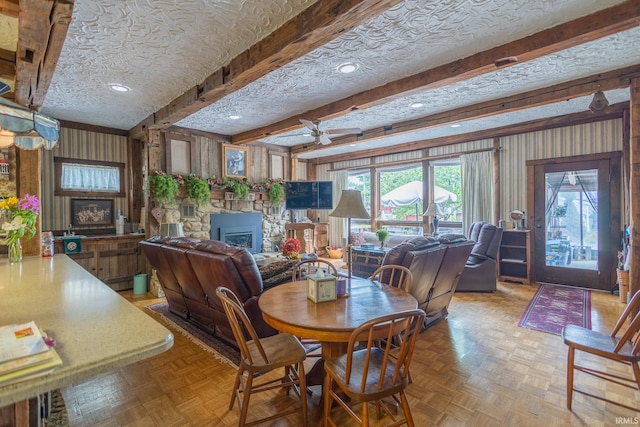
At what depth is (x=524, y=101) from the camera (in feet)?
12.8

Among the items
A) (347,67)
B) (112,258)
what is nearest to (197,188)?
(112,258)

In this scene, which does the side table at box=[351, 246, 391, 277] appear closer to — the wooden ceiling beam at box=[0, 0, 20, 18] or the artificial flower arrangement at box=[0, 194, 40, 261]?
the artificial flower arrangement at box=[0, 194, 40, 261]

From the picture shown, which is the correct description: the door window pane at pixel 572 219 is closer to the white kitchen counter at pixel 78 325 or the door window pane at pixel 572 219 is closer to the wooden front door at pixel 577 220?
the wooden front door at pixel 577 220

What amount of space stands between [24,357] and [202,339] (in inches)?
96.5

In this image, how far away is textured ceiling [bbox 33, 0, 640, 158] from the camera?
219 cm

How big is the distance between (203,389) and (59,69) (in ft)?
10.7

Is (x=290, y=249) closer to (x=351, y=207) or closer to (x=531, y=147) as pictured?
(x=351, y=207)

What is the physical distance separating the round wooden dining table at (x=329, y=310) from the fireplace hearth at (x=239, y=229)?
382 cm

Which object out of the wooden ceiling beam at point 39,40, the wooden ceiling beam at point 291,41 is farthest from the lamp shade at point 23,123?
the wooden ceiling beam at point 291,41

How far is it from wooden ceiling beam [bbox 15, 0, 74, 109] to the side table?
4.10 metres

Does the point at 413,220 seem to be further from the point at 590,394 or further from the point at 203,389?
the point at 203,389

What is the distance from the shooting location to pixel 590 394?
2.08 m

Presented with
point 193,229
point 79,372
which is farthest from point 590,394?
point 193,229

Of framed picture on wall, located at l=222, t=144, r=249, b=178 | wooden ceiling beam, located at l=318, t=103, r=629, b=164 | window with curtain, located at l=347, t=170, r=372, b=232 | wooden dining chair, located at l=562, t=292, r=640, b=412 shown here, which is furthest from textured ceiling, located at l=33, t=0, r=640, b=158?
window with curtain, located at l=347, t=170, r=372, b=232
